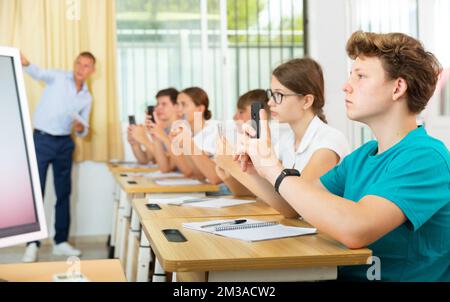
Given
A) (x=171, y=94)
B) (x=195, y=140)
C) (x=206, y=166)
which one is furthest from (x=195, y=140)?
(x=171, y=94)

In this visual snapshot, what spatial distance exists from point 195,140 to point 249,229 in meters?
2.29

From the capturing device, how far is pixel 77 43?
541cm

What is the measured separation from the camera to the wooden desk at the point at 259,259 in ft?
4.68

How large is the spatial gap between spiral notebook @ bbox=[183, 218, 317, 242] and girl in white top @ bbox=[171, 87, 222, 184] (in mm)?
1611

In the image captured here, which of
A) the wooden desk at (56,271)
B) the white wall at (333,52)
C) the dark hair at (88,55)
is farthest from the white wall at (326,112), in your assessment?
the wooden desk at (56,271)

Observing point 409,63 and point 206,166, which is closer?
point 409,63

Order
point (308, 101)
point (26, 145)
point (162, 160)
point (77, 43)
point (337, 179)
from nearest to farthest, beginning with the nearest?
point (26, 145) → point (337, 179) → point (308, 101) → point (162, 160) → point (77, 43)

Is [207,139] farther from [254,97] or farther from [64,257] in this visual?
[64,257]

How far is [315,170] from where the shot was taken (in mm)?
2344

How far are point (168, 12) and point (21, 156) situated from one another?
182 inches

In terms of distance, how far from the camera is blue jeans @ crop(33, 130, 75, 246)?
5.18 metres

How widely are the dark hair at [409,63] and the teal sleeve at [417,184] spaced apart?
0.18 metres

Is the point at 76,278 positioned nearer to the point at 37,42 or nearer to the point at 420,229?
the point at 420,229
